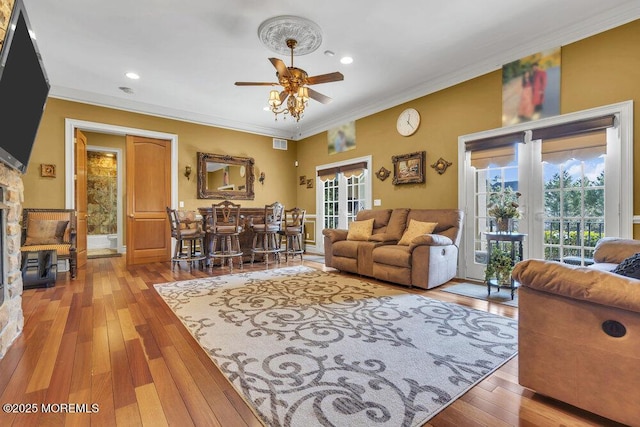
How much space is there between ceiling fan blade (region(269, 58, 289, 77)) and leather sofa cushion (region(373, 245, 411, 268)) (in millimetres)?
2487

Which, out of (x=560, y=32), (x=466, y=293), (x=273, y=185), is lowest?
(x=466, y=293)

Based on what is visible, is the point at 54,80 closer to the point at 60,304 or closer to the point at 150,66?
the point at 150,66

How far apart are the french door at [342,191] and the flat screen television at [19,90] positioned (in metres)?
4.66

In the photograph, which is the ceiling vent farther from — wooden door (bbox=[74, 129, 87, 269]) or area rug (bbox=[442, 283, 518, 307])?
area rug (bbox=[442, 283, 518, 307])

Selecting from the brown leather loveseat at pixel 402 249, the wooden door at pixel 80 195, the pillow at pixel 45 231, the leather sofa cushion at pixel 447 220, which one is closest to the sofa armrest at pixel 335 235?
the brown leather loveseat at pixel 402 249

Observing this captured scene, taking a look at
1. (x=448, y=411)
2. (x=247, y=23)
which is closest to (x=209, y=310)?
(x=448, y=411)

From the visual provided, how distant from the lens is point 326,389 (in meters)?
1.58

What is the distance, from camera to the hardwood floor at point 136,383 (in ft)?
4.52

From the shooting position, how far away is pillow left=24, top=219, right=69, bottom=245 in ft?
14.1

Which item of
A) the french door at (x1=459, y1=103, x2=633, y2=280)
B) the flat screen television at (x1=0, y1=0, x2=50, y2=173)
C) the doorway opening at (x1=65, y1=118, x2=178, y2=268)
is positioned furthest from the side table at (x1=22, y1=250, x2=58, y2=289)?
the french door at (x1=459, y1=103, x2=633, y2=280)

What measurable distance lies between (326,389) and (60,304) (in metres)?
3.09

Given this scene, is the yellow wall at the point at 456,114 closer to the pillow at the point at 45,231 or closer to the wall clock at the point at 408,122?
the wall clock at the point at 408,122

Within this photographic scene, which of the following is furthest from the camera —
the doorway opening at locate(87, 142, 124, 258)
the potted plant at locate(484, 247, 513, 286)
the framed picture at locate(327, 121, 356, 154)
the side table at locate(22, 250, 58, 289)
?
the doorway opening at locate(87, 142, 124, 258)

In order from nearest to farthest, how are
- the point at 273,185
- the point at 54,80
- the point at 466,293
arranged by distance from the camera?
the point at 466,293 → the point at 54,80 → the point at 273,185
